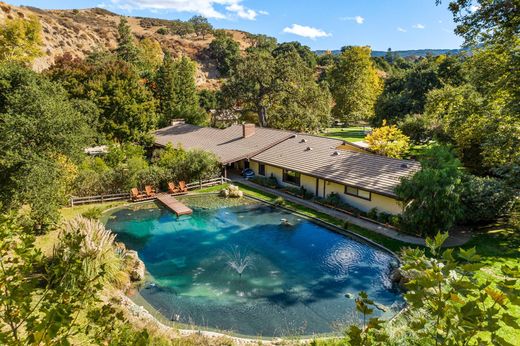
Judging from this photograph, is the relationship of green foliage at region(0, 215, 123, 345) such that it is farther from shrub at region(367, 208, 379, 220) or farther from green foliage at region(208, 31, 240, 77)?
green foliage at region(208, 31, 240, 77)

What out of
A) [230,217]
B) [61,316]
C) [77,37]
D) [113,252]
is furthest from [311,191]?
[77,37]

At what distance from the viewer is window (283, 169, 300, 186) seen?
27.5 m

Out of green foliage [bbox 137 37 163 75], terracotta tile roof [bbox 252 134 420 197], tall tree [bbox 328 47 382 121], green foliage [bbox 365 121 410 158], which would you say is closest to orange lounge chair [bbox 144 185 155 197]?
terracotta tile roof [bbox 252 134 420 197]

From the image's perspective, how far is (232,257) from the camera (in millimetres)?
17500

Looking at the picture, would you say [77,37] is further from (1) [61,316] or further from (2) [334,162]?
Result: (1) [61,316]

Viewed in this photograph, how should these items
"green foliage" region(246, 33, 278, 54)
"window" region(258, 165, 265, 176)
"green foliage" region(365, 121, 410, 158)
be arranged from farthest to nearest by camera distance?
"green foliage" region(246, 33, 278, 54), "window" region(258, 165, 265, 176), "green foliage" region(365, 121, 410, 158)

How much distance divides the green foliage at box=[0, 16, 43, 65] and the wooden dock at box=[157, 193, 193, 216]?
31.0 m

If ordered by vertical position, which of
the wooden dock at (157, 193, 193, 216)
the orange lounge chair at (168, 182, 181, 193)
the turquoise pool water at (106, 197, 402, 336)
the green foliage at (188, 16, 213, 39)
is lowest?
the turquoise pool water at (106, 197, 402, 336)

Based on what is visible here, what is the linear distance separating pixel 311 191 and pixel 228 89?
70.4 ft

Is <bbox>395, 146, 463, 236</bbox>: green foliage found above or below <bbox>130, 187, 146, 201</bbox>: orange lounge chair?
above

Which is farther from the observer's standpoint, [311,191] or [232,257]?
[311,191]

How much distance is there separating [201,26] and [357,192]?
103 metres

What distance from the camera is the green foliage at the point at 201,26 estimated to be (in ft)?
357

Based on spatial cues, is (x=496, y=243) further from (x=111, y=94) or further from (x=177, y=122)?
(x=177, y=122)
